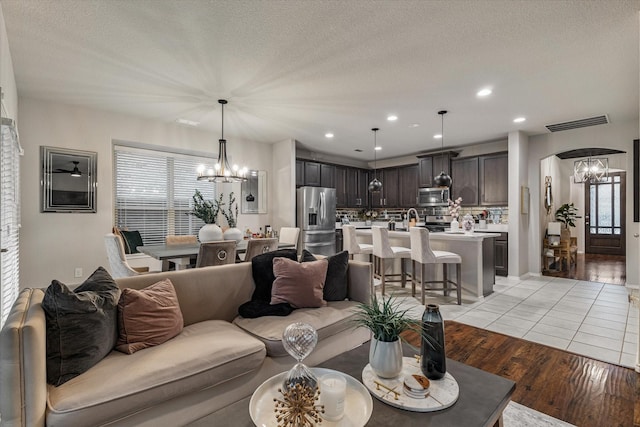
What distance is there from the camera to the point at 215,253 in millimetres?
3045

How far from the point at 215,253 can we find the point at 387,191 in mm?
5856

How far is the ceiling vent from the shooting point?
15.6 ft

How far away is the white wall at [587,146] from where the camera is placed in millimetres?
4848

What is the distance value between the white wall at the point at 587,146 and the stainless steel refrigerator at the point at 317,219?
12.5 feet

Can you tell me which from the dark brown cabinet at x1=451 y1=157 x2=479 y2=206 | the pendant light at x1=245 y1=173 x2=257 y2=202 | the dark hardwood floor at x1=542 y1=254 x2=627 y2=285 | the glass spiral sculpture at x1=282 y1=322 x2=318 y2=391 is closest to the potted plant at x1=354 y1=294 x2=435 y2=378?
the glass spiral sculpture at x1=282 y1=322 x2=318 y2=391

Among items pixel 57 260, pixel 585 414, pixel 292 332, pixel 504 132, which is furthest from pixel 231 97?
pixel 504 132

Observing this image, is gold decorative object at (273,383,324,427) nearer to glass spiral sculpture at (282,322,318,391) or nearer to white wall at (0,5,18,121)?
glass spiral sculpture at (282,322,318,391)

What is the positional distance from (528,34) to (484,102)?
158cm

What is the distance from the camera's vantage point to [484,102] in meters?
4.07

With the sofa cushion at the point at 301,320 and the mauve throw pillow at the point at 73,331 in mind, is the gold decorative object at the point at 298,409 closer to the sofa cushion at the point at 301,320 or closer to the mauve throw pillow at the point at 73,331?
the sofa cushion at the point at 301,320

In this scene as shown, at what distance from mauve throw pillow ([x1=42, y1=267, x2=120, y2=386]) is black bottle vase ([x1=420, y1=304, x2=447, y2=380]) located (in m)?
1.57

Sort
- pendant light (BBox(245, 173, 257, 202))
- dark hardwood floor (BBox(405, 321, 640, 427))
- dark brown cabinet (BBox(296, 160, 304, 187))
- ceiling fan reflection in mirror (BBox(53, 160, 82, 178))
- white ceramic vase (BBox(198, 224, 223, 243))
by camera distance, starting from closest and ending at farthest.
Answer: dark hardwood floor (BBox(405, 321, 640, 427)), white ceramic vase (BBox(198, 224, 223, 243)), ceiling fan reflection in mirror (BBox(53, 160, 82, 178)), pendant light (BBox(245, 173, 257, 202)), dark brown cabinet (BBox(296, 160, 304, 187))

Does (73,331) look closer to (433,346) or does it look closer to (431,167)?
(433,346)

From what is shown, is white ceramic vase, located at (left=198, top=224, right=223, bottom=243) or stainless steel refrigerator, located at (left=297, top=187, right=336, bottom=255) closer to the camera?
white ceramic vase, located at (left=198, top=224, right=223, bottom=243)
